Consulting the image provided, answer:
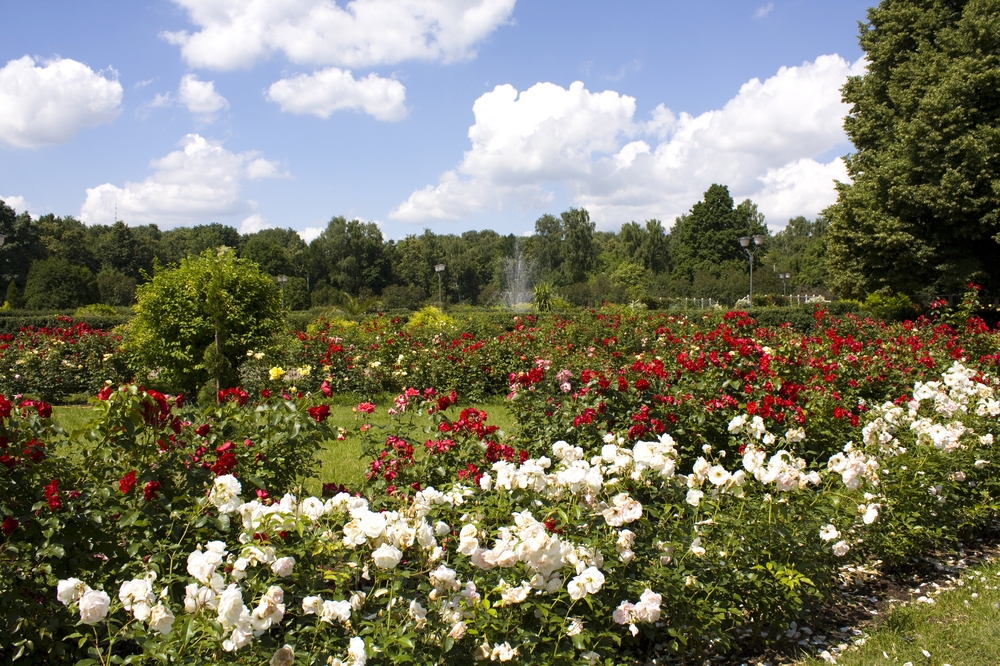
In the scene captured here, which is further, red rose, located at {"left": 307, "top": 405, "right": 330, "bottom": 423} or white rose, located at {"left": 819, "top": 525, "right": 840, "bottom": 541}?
red rose, located at {"left": 307, "top": 405, "right": 330, "bottom": 423}

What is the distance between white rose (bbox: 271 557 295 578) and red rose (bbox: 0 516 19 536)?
83 cm

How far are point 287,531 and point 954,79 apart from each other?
17.1 metres

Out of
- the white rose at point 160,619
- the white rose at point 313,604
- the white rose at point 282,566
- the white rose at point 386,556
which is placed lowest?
the white rose at point 313,604

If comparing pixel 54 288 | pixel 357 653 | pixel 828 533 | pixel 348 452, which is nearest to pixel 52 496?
pixel 357 653

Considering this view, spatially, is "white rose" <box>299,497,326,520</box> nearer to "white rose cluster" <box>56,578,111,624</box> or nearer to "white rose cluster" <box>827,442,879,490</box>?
"white rose cluster" <box>56,578,111,624</box>

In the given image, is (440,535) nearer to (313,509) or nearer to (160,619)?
(313,509)

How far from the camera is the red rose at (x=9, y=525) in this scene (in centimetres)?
202

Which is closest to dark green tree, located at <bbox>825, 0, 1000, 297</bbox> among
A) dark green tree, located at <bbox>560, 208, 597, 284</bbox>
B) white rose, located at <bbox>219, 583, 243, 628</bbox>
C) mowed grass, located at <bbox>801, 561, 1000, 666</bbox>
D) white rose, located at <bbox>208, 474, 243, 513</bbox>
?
mowed grass, located at <bbox>801, 561, 1000, 666</bbox>

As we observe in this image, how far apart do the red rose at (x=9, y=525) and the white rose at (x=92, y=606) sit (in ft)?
1.75

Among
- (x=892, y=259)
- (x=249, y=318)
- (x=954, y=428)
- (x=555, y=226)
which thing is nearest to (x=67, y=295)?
(x=249, y=318)

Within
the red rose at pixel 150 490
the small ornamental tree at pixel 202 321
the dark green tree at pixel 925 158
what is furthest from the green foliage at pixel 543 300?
the red rose at pixel 150 490

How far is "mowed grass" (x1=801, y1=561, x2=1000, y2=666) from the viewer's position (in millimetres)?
2645

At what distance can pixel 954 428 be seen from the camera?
3.69 meters

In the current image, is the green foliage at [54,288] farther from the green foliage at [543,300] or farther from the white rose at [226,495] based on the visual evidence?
the white rose at [226,495]
